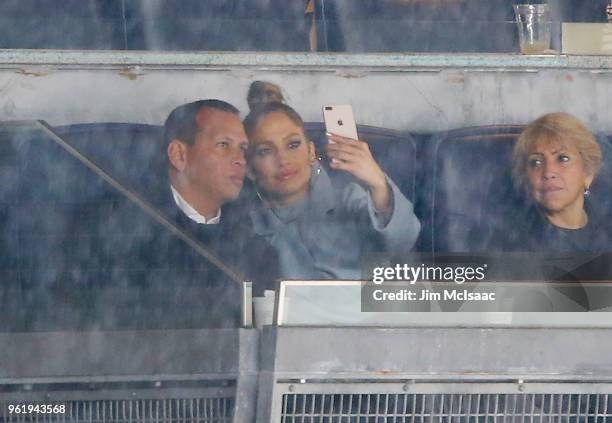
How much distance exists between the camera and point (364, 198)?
5.44m

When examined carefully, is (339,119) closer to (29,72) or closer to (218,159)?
(218,159)

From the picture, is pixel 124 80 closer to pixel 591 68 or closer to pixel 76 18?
pixel 76 18

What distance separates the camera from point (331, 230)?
5.42 m

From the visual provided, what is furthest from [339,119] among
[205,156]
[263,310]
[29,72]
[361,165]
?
[29,72]

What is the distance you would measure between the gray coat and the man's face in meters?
0.14

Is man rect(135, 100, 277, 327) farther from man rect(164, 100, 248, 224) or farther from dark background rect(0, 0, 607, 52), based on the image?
dark background rect(0, 0, 607, 52)

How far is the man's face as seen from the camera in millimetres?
5402

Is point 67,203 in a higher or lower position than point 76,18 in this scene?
lower

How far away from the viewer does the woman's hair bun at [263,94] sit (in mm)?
5355

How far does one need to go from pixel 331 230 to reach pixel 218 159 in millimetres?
476

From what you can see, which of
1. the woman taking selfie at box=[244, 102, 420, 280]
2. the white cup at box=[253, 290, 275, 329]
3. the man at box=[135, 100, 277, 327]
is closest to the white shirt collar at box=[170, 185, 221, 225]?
the man at box=[135, 100, 277, 327]

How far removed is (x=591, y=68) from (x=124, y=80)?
1.66 metres

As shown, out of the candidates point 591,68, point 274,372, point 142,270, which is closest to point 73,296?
point 142,270

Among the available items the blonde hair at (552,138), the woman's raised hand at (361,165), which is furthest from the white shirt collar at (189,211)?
the blonde hair at (552,138)
